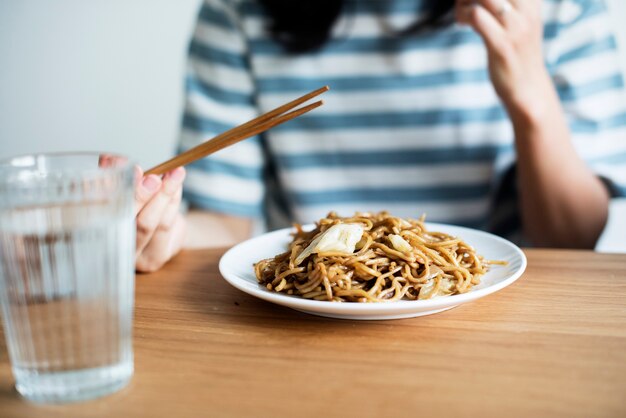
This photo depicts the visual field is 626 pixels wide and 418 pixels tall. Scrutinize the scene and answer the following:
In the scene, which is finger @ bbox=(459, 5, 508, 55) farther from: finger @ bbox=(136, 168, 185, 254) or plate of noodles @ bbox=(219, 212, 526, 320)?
finger @ bbox=(136, 168, 185, 254)

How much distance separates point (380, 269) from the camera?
83 centimetres

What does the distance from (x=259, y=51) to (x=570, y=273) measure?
1.08 metres

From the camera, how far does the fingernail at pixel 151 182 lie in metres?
0.90

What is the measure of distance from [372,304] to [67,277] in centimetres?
31

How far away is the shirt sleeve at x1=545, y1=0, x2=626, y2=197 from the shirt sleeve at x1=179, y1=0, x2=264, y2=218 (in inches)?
32.6

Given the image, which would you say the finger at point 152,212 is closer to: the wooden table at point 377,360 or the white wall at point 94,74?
the wooden table at point 377,360

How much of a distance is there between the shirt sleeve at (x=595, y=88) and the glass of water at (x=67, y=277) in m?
1.31

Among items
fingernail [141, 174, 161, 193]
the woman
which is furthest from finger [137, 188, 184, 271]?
the woman

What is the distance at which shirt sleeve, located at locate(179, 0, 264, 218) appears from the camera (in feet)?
5.46

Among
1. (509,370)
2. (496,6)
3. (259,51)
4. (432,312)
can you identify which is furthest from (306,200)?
(509,370)

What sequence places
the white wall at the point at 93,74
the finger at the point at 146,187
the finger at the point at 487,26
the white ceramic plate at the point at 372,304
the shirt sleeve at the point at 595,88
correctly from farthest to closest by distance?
the white wall at the point at 93,74 < the shirt sleeve at the point at 595,88 < the finger at the point at 487,26 < the finger at the point at 146,187 < the white ceramic plate at the point at 372,304

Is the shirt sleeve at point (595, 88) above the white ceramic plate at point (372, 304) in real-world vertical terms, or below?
above

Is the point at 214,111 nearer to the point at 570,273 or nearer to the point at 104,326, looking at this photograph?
the point at 570,273

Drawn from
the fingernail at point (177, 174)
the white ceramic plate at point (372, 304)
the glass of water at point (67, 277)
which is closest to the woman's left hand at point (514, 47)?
the white ceramic plate at point (372, 304)
